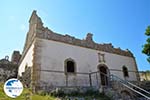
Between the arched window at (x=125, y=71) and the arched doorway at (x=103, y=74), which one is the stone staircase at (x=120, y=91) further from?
the arched window at (x=125, y=71)

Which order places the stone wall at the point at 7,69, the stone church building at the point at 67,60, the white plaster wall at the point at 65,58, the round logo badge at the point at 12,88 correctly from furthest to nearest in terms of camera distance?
the stone wall at the point at 7,69 → the white plaster wall at the point at 65,58 → the stone church building at the point at 67,60 → the round logo badge at the point at 12,88

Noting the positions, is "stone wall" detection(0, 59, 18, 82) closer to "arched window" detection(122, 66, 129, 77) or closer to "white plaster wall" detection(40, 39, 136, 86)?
"white plaster wall" detection(40, 39, 136, 86)

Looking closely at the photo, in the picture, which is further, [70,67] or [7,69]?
[7,69]

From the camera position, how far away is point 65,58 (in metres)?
16.5

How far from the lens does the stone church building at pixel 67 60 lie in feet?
49.0

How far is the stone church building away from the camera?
588 inches

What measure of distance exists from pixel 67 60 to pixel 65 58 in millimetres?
261

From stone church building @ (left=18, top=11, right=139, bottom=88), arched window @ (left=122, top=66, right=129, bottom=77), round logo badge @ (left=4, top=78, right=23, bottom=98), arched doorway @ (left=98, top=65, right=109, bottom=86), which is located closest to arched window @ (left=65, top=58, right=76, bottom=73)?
stone church building @ (left=18, top=11, right=139, bottom=88)

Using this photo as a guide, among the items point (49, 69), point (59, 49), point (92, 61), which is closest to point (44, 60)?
point (49, 69)

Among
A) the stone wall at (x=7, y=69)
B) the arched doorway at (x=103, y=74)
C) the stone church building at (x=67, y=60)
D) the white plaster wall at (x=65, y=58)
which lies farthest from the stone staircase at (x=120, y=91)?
the stone wall at (x=7, y=69)

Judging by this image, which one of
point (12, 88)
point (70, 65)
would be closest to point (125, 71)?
point (70, 65)

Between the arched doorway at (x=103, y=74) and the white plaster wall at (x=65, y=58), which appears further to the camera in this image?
the arched doorway at (x=103, y=74)

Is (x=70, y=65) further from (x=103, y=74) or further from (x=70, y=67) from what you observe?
(x=103, y=74)

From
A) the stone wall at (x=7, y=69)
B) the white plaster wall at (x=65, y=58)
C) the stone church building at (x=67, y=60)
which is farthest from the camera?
the stone wall at (x=7, y=69)
